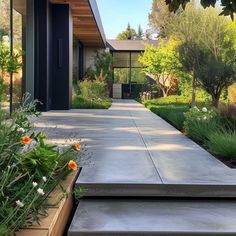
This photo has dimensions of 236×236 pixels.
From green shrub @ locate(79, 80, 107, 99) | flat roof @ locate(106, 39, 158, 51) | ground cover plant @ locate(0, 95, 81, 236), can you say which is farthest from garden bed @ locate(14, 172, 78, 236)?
flat roof @ locate(106, 39, 158, 51)

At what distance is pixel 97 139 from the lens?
26.0ft

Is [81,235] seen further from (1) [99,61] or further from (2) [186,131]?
(1) [99,61]

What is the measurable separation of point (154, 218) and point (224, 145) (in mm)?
2687

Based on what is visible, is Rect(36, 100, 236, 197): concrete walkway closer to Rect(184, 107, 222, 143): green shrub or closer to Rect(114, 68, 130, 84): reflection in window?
Rect(184, 107, 222, 143): green shrub

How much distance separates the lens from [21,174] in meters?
Answer: 3.33

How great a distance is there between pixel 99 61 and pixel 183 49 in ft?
52.1

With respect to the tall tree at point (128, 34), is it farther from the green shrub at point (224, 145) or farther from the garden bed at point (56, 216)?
the garden bed at point (56, 216)

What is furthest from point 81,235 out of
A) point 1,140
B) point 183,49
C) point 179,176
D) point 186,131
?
point 183,49

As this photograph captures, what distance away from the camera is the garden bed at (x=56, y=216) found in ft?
9.62

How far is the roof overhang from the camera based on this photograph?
1747 centimetres

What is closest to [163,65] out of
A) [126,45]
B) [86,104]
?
[126,45]

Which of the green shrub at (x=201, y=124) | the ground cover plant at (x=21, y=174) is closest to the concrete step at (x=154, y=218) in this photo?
the ground cover plant at (x=21, y=174)

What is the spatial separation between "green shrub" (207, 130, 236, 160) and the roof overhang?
11.3 metres

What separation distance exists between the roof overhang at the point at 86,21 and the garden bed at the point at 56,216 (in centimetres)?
1356
